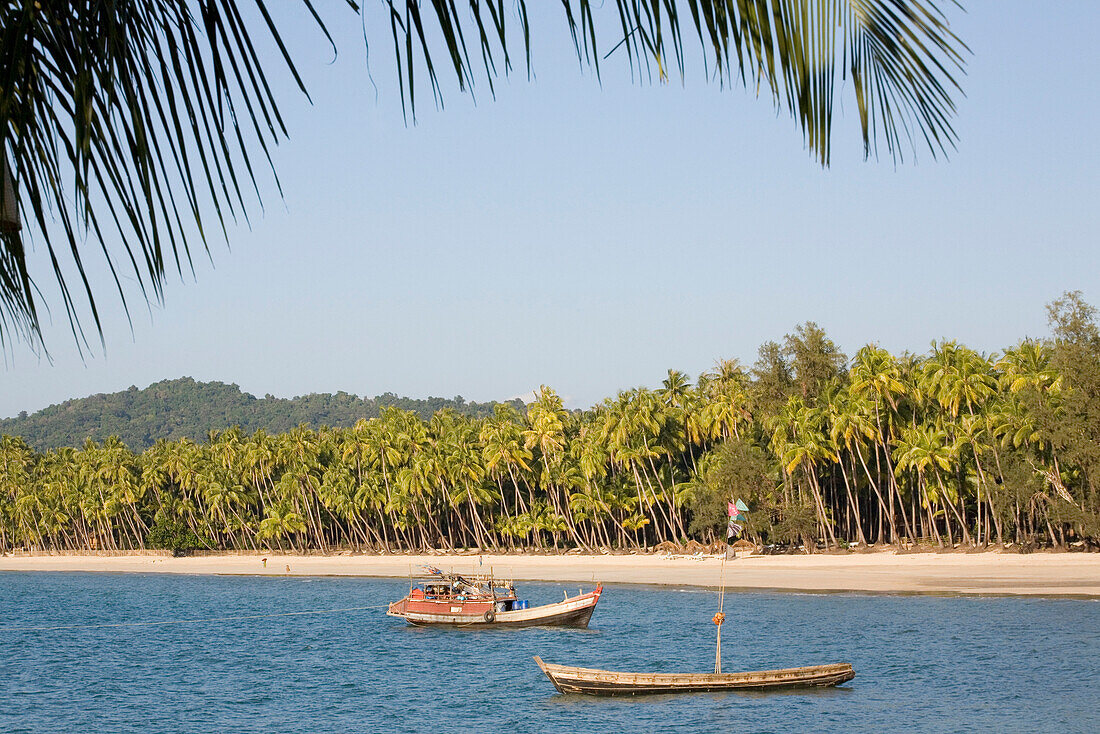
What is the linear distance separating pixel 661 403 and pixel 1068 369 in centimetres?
3086

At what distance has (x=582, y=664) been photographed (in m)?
44.3

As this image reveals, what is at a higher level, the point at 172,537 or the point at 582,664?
the point at 172,537

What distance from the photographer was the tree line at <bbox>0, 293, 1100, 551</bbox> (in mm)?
62125

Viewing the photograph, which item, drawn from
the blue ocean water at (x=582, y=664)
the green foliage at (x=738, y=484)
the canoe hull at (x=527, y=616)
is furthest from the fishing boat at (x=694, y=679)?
the green foliage at (x=738, y=484)

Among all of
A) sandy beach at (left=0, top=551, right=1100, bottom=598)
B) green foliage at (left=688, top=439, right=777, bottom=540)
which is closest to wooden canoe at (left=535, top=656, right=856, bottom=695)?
sandy beach at (left=0, top=551, right=1100, bottom=598)

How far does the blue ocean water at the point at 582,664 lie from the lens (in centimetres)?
3391

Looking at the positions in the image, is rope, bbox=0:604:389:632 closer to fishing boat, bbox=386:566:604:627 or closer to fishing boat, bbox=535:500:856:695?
fishing boat, bbox=386:566:604:627

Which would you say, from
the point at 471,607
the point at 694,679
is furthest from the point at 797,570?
the point at 694,679

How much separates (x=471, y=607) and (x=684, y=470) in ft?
117

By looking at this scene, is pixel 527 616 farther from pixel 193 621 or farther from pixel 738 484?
pixel 193 621

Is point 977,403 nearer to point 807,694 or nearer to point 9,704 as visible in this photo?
point 807,694

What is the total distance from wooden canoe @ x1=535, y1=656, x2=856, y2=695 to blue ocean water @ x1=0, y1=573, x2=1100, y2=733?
429mm

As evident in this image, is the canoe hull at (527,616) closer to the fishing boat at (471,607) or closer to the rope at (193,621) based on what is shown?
the fishing boat at (471,607)

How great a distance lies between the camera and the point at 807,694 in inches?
1417
